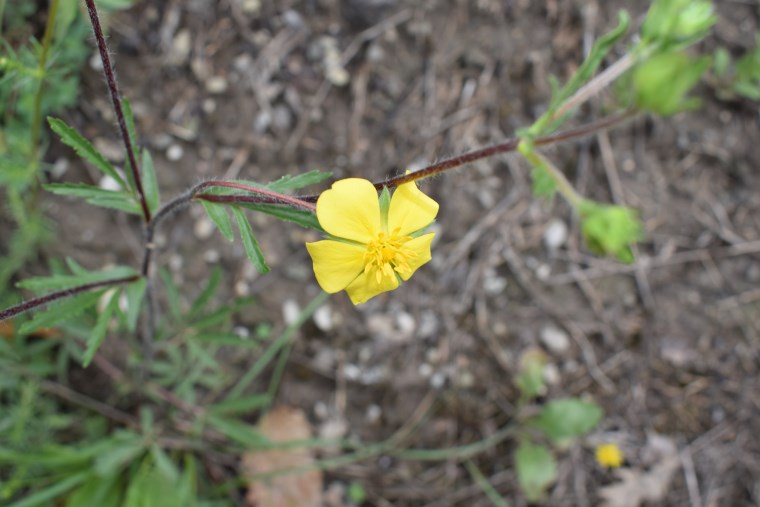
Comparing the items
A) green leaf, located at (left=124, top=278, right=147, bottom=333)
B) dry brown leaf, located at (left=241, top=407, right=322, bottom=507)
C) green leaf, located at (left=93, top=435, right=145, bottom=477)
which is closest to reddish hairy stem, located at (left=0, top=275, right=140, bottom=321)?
green leaf, located at (left=124, top=278, right=147, bottom=333)

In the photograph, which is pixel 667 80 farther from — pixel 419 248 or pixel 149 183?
pixel 149 183

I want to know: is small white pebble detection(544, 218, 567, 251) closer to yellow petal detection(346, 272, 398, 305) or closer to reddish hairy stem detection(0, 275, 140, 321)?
yellow petal detection(346, 272, 398, 305)

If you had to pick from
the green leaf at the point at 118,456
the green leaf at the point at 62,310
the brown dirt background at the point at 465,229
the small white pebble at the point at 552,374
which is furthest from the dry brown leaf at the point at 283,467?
the green leaf at the point at 62,310

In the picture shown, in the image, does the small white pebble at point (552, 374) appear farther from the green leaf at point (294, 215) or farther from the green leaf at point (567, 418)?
the green leaf at point (294, 215)

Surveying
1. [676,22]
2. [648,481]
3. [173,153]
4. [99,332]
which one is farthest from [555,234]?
[99,332]

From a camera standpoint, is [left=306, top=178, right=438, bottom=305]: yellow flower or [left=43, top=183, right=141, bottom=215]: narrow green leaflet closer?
[left=306, top=178, right=438, bottom=305]: yellow flower

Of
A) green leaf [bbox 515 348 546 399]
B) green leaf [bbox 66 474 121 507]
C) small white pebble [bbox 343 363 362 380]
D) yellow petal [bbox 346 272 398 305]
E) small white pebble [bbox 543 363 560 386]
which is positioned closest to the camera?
yellow petal [bbox 346 272 398 305]
